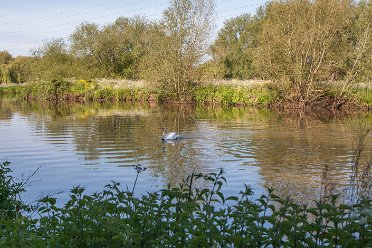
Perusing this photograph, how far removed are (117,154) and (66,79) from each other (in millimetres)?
47120

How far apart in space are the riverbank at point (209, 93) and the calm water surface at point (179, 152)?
429 inches

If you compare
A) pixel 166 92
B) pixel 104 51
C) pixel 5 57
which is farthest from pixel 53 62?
pixel 5 57

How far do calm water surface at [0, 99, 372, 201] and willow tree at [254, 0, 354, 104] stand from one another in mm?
9572

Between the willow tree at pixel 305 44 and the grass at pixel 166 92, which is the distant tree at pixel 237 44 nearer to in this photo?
the grass at pixel 166 92

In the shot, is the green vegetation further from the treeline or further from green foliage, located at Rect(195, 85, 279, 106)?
green foliage, located at Rect(195, 85, 279, 106)

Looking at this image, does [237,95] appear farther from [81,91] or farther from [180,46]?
[81,91]

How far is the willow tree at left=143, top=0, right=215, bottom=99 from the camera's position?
47531mm

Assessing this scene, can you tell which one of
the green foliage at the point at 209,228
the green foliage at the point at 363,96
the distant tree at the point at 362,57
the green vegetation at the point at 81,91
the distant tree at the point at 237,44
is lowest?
the green foliage at the point at 209,228

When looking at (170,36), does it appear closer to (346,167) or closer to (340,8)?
(340,8)

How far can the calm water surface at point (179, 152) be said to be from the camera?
13672mm

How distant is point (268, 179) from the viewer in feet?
45.0

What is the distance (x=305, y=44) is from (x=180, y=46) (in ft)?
45.9

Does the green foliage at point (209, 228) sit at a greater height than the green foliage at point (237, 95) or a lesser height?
lesser

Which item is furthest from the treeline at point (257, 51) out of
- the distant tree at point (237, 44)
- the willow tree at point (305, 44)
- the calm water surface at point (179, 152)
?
the distant tree at point (237, 44)
